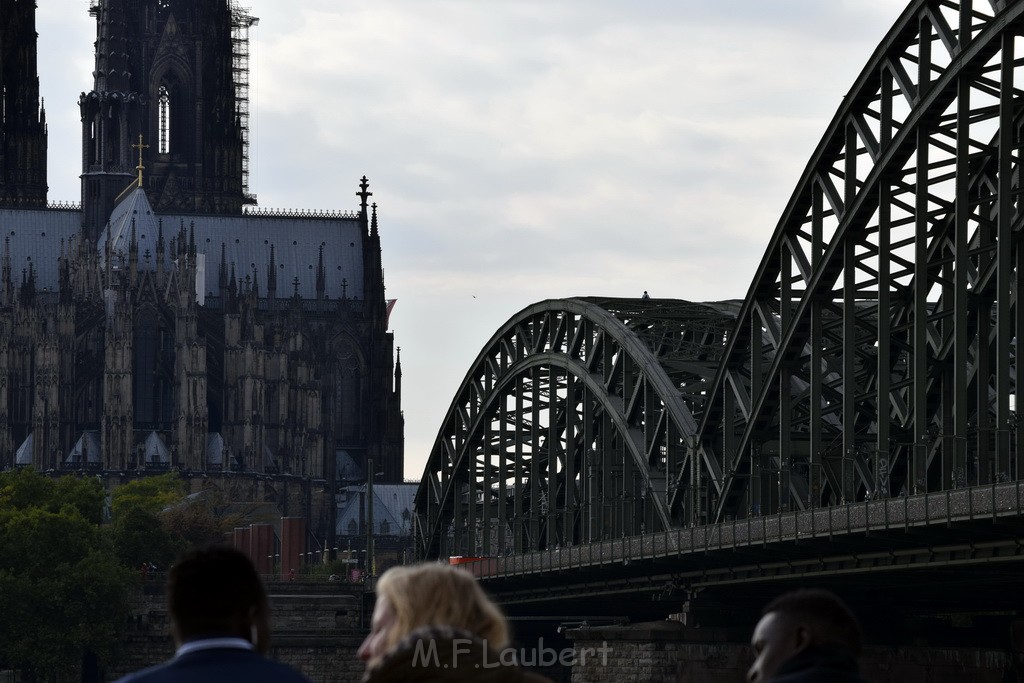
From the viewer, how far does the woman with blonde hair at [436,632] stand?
7.80m

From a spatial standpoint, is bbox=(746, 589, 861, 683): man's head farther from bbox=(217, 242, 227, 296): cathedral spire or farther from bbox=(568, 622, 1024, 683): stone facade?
bbox=(217, 242, 227, 296): cathedral spire

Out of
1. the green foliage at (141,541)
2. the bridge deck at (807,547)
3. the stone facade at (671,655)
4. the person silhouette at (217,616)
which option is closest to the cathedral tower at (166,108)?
the green foliage at (141,541)

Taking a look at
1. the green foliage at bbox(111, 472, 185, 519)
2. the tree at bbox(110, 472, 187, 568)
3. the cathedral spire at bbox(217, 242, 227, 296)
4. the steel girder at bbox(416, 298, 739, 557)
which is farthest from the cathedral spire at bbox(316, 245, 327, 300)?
the steel girder at bbox(416, 298, 739, 557)

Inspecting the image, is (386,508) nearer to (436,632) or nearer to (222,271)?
(222,271)

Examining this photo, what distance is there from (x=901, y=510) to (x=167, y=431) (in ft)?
390

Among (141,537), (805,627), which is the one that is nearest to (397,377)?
(141,537)

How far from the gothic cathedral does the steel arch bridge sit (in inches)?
3064

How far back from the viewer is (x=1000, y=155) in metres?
34.0

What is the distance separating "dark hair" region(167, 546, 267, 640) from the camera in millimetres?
7984

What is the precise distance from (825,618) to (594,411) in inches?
2346

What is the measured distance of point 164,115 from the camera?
166625mm

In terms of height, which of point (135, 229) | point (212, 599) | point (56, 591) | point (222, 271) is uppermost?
point (135, 229)

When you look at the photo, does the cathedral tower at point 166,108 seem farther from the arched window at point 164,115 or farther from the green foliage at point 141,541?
the green foliage at point 141,541

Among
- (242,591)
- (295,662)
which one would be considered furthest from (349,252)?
(242,591)
